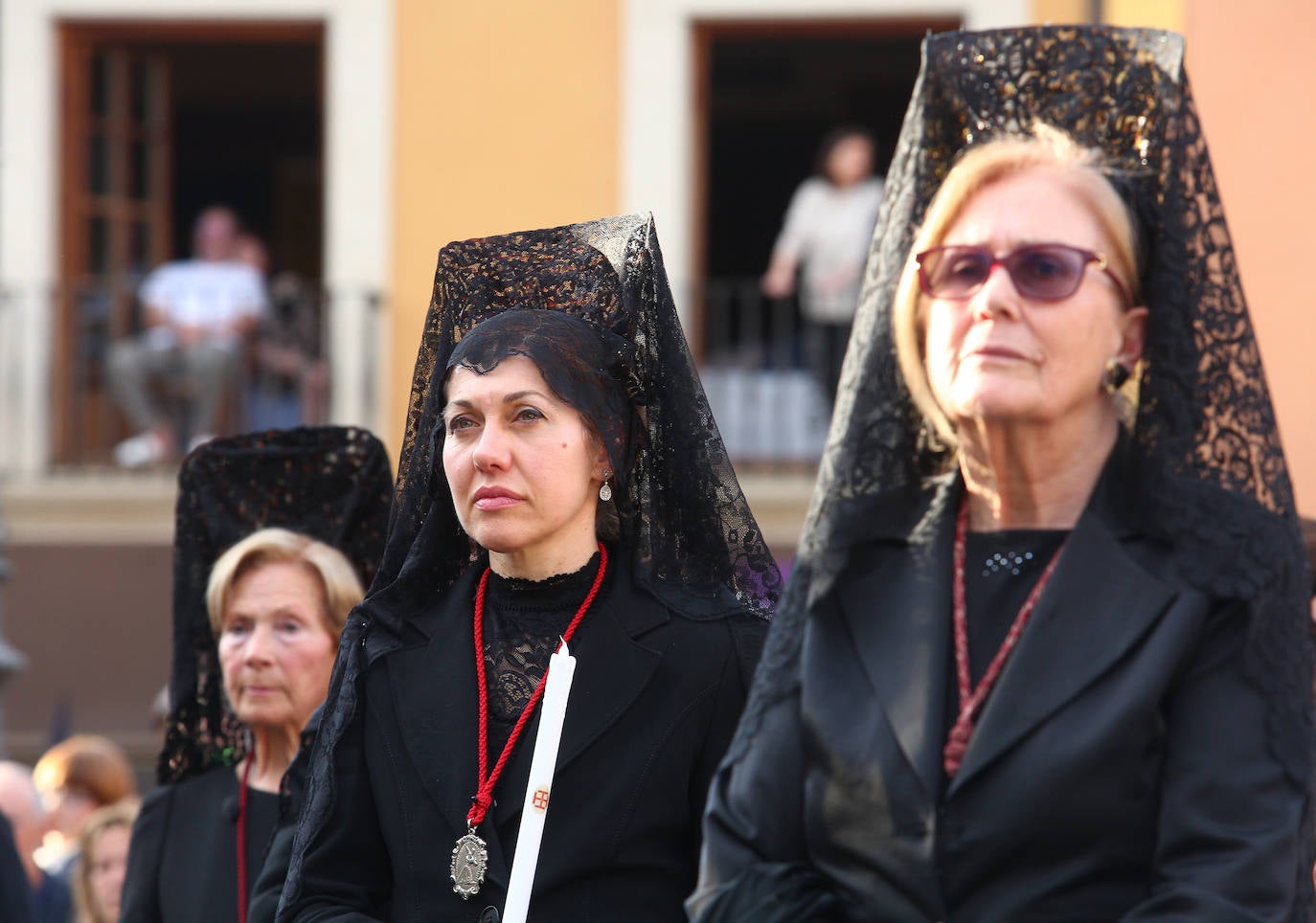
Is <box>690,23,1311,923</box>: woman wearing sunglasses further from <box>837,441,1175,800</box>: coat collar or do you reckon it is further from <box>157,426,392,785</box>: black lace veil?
<box>157,426,392,785</box>: black lace veil

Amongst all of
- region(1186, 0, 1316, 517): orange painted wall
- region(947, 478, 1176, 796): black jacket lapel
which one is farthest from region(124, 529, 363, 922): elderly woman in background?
region(1186, 0, 1316, 517): orange painted wall

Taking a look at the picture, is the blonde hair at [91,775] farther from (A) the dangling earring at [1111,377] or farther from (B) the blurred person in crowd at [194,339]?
(A) the dangling earring at [1111,377]

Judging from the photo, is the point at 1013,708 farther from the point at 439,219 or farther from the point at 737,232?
the point at 737,232

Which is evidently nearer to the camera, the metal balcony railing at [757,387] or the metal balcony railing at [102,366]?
the metal balcony railing at [102,366]

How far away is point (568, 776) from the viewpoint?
2.98 metres

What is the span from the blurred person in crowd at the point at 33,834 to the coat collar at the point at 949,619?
399 cm

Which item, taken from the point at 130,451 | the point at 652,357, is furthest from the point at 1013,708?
the point at 130,451

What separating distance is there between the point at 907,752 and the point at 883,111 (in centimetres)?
1164

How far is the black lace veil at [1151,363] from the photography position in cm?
232

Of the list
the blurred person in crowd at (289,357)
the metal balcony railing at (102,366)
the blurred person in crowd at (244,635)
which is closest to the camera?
the blurred person in crowd at (244,635)

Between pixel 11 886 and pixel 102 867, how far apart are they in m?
1.42

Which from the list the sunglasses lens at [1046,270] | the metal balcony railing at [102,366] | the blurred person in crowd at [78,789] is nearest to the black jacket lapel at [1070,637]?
the sunglasses lens at [1046,270]

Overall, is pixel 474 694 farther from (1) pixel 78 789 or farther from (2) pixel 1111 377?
(1) pixel 78 789

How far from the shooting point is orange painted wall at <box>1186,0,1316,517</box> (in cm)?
653
